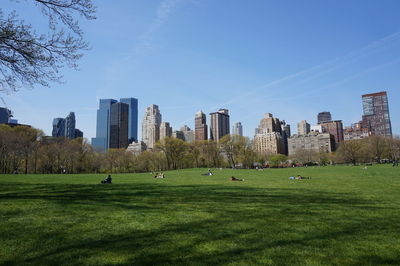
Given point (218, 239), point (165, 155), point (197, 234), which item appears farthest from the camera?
point (165, 155)

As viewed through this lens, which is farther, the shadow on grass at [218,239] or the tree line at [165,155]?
the tree line at [165,155]

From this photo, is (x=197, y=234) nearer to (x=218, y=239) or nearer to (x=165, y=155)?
(x=218, y=239)

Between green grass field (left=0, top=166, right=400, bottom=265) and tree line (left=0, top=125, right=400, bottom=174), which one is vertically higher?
tree line (left=0, top=125, right=400, bottom=174)

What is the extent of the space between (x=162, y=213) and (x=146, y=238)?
3.27 meters

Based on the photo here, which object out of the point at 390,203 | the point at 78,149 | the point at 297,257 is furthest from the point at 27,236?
the point at 78,149

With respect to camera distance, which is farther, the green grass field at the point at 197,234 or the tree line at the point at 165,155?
the tree line at the point at 165,155

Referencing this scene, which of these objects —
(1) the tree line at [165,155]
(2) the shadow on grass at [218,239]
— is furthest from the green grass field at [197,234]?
(1) the tree line at [165,155]

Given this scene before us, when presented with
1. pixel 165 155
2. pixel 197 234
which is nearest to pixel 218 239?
pixel 197 234

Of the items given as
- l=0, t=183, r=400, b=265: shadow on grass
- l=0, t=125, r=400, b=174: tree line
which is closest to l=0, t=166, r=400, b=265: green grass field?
l=0, t=183, r=400, b=265: shadow on grass

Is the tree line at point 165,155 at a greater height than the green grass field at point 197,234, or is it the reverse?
the tree line at point 165,155

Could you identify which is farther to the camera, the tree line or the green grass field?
the tree line

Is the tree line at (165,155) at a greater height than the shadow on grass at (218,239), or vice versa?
the tree line at (165,155)

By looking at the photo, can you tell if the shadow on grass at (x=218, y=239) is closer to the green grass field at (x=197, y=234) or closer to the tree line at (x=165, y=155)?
the green grass field at (x=197, y=234)

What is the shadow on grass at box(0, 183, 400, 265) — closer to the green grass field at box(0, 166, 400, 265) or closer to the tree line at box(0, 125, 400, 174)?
the green grass field at box(0, 166, 400, 265)
